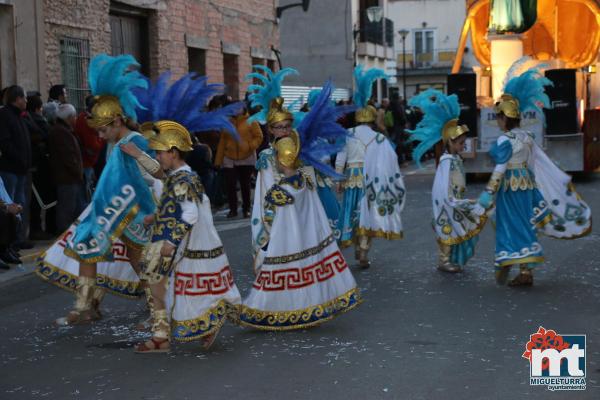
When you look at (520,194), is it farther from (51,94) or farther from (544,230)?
(51,94)

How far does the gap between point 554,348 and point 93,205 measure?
3.49m

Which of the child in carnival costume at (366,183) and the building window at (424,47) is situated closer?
the child in carnival costume at (366,183)

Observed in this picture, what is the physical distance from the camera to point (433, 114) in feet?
36.2

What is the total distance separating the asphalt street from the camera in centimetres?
643

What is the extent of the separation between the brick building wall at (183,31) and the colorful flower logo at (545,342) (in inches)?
Answer: 299

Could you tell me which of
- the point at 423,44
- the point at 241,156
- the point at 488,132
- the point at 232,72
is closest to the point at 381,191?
the point at 241,156

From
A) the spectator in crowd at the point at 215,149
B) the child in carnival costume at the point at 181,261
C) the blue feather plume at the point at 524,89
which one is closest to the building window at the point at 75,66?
the spectator in crowd at the point at 215,149

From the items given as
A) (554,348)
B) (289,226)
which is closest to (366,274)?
(289,226)

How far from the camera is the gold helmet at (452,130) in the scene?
10.8 metres

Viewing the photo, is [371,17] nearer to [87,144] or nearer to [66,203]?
[87,144]

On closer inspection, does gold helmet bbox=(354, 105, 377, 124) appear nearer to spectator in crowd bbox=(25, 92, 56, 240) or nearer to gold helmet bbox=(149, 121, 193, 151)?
spectator in crowd bbox=(25, 92, 56, 240)

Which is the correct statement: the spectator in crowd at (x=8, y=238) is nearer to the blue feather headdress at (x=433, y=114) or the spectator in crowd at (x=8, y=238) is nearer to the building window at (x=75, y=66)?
the blue feather headdress at (x=433, y=114)

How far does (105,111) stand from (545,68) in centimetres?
1382

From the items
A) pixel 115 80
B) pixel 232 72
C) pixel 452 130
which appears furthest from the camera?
pixel 232 72
